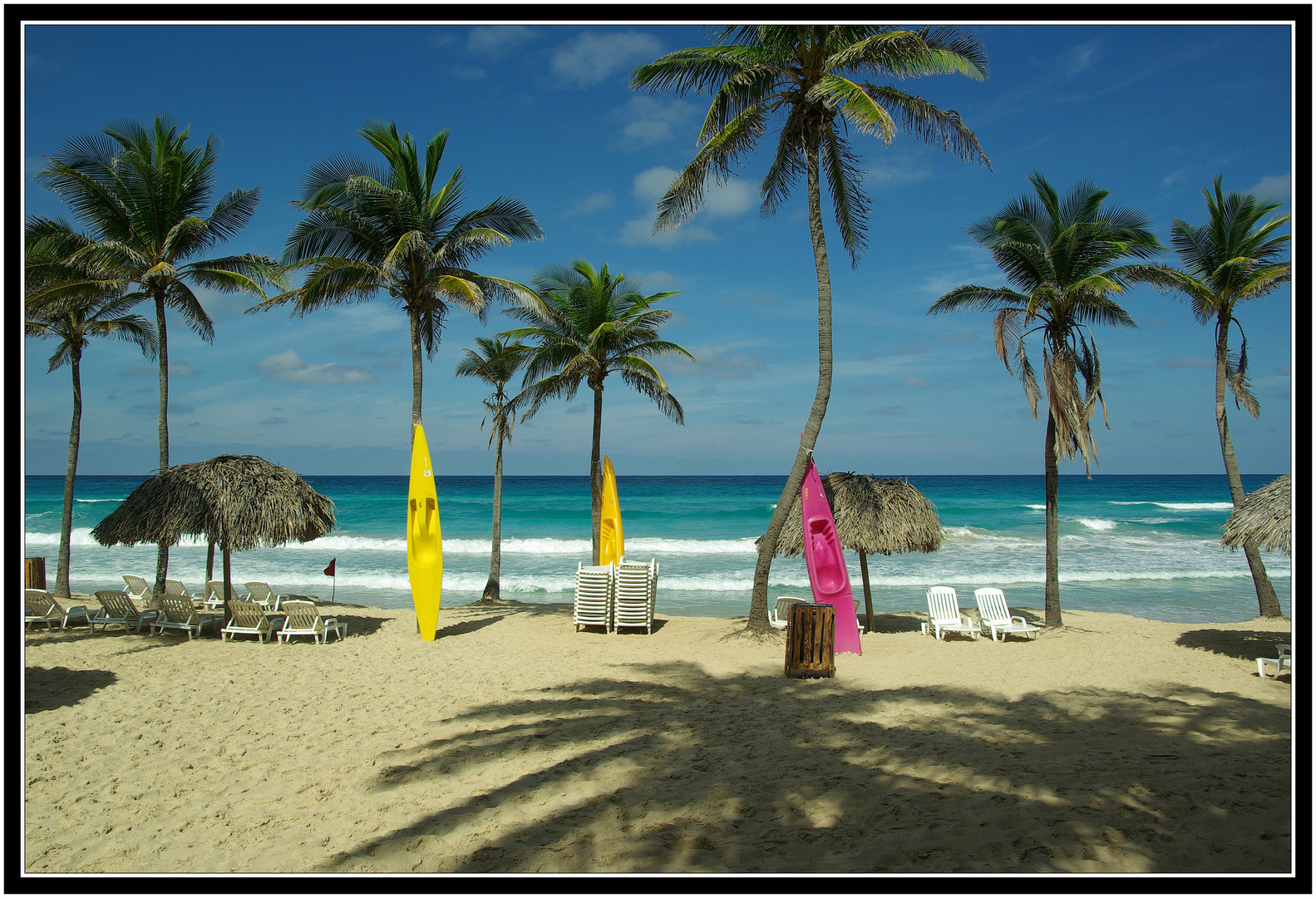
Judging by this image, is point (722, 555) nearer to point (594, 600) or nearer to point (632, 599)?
point (632, 599)

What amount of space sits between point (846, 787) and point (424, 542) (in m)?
7.73

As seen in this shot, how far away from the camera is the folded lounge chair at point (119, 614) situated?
421 inches

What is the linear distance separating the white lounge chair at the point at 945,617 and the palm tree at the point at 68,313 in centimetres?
1473

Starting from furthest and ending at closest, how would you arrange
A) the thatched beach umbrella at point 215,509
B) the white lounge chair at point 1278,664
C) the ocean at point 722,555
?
the ocean at point 722,555 → the thatched beach umbrella at point 215,509 → the white lounge chair at point 1278,664

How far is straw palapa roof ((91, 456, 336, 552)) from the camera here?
32.9 ft

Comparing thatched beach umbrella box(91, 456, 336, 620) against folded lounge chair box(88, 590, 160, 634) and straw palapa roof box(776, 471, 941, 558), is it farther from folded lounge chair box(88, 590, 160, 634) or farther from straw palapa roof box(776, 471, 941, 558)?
straw palapa roof box(776, 471, 941, 558)

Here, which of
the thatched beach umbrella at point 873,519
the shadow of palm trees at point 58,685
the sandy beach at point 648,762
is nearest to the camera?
the sandy beach at point 648,762

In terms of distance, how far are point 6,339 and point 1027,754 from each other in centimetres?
640

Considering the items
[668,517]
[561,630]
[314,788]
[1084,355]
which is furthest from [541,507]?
Answer: [314,788]

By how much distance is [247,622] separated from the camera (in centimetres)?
1038

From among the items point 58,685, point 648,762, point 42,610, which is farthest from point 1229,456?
point 42,610

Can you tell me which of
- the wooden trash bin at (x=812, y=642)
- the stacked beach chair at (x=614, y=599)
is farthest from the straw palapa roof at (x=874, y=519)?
the wooden trash bin at (x=812, y=642)

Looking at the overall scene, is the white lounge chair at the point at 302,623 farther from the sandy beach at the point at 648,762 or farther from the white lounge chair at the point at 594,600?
the white lounge chair at the point at 594,600

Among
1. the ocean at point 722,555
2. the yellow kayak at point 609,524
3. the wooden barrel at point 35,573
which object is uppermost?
the yellow kayak at point 609,524
